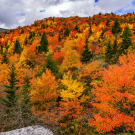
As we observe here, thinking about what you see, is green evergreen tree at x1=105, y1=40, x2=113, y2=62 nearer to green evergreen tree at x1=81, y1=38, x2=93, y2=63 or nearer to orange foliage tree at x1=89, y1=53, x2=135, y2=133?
green evergreen tree at x1=81, y1=38, x2=93, y2=63

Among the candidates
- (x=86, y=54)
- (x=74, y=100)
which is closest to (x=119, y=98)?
(x=74, y=100)

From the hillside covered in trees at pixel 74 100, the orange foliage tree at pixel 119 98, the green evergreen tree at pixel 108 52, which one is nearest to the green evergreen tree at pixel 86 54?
the hillside covered in trees at pixel 74 100

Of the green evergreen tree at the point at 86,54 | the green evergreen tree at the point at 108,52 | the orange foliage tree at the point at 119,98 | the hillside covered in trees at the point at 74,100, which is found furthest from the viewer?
the green evergreen tree at the point at 86,54

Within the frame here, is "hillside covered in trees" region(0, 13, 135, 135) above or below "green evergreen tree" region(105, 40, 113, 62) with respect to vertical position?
below

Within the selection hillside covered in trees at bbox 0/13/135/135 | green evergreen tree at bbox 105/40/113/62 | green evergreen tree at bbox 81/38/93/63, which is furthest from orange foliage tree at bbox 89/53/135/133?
green evergreen tree at bbox 105/40/113/62

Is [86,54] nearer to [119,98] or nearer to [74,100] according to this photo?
[74,100]

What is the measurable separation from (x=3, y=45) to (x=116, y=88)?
97814mm

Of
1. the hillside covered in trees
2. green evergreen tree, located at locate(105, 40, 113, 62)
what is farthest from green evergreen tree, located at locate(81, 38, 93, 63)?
green evergreen tree, located at locate(105, 40, 113, 62)

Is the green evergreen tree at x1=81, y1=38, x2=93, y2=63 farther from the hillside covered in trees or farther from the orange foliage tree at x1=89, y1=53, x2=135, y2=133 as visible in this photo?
the orange foliage tree at x1=89, y1=53, x2=135, y2=133

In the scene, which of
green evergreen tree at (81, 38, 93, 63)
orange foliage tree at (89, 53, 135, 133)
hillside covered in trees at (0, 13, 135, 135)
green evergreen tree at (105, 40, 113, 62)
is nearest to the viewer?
orange foliage tree at (89, 53, 135, 133)

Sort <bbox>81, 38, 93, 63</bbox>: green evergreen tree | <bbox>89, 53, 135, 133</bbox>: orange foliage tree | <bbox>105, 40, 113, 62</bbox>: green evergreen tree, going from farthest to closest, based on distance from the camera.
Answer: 1. <bbox>81, 38, 93, 63</bbox>: green evergreen tree
2. <bbox>105, 40, 113, 62</bbox>: green evergreen tree
3. <bbox>89, 53, 135, 133</bbox>: orange foliage tree

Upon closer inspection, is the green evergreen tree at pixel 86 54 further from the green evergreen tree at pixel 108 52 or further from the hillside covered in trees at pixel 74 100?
the green evergreen tree at pixel 108 52

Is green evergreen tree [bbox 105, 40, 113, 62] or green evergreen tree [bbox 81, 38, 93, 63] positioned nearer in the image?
green evergreen tree [bbox 105, 40, 113, 62]

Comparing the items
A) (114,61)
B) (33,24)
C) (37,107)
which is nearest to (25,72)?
(37,107)
